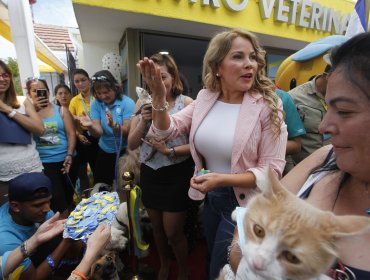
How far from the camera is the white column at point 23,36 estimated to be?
14.6 feet

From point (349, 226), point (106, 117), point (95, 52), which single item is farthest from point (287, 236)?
point (95, 52)

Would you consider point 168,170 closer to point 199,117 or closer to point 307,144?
point 199,117

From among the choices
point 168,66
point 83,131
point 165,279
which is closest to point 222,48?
point 168,66

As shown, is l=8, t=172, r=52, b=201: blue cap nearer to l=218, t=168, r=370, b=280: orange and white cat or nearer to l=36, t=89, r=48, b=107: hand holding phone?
l=36, t=89, r=48, b=107: hand holding phone

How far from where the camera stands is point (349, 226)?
74 cm

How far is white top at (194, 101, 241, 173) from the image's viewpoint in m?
1.54

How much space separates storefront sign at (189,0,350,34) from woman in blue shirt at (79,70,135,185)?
109 inches

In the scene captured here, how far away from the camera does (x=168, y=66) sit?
7.22ft

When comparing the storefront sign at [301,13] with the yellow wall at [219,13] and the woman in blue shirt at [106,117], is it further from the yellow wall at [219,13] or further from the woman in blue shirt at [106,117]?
the woman in blue shirt at [106,117]

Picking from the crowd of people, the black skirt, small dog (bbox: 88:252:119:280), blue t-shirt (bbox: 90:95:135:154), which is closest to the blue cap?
the crowd of people

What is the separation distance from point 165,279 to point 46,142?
2.12m

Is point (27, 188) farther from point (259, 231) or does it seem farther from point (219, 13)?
point (219, 13)

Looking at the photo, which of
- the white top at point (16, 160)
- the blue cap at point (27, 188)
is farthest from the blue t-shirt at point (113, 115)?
the blue cap at point (27, 188)

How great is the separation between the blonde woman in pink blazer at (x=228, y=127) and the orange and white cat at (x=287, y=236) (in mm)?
448
